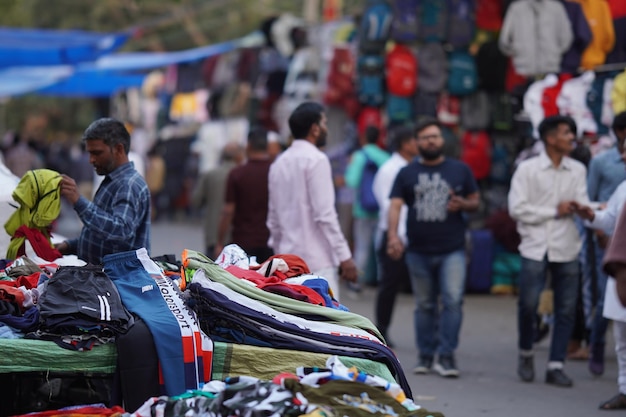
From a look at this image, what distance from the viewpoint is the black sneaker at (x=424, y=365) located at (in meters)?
9.46

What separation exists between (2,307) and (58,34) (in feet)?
53.4

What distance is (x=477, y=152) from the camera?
14.5m

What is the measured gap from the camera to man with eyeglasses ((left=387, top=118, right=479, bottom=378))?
363 inches

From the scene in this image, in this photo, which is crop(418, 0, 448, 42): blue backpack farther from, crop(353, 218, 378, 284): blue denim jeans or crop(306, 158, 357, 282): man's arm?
crop(306, 158, 357, 282): man's arm

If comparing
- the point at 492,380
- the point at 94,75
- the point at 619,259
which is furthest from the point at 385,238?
the point at 94,75

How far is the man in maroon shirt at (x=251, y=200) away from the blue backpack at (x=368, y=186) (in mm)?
3440

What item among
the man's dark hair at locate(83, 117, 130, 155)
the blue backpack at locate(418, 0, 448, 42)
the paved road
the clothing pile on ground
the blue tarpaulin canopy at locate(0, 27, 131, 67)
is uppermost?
the blue backpack at locate(418, 0, 448, 42)

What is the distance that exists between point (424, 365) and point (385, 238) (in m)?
1.84

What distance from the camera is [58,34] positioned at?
20859 mm

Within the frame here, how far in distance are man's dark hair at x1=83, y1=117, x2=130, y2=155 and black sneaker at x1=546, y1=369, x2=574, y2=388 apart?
399 centimetres

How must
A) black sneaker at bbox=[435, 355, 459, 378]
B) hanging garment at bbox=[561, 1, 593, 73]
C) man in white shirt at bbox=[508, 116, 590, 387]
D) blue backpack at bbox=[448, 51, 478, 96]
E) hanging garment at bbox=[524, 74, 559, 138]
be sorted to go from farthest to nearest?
blue backpack at bbox=[448, 51, 478, 96] < hanging garment at bbox=[561, 1, 593, 73] < hanging garment at bbox=[524, 74, 559, 138] < black sneaker at bbox=[435, 355, 459, 378] < man in white shirt at bbox=[508, 116, 590, 387]

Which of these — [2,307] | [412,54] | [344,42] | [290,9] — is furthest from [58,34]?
[290,9]

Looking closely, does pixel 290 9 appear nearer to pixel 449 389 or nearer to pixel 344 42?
pixel 344 42

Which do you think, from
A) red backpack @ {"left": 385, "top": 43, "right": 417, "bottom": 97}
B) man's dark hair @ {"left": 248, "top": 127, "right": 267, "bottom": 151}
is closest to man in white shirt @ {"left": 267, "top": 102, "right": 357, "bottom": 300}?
man's dark hair @ {"left": 248, "top": 127, "right": 267, "bottom": 151}
